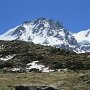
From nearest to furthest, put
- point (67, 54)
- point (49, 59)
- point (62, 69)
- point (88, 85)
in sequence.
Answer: point (88, 85)
point (62, 69)
point (49, 59)
point (67, 54)

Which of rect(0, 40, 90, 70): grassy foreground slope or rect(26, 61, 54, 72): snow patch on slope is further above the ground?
rect(0, 40, 90, 70): grassy foreground slope

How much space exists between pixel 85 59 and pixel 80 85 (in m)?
33.4

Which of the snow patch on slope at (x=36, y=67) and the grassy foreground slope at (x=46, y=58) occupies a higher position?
the grassy foreground slope at (x=46, y=58)

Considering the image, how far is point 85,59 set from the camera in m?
76.6

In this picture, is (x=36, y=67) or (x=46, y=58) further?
(x=46, y=58)

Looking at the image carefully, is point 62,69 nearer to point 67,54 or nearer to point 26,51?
point 67,54

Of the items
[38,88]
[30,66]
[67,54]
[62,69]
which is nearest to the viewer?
[38,88]

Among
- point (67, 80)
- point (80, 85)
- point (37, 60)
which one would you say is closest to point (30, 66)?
point (37, 60)

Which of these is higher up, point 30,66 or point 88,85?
point 30,66

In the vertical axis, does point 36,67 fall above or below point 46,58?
below

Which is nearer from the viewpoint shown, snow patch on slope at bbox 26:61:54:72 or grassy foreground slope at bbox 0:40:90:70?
snow patch on slope at bbox 26:61:54:72

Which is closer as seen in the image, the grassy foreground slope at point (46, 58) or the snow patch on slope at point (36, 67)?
the snow patch on slope at point (36, 67)

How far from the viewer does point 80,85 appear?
1710 inches

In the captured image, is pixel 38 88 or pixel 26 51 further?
pixel 26 51
